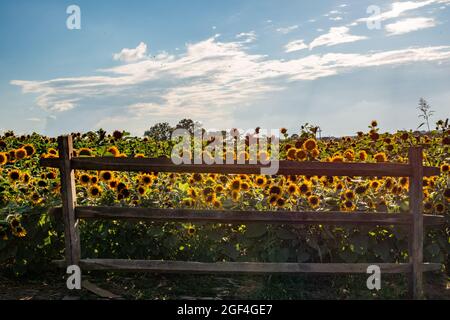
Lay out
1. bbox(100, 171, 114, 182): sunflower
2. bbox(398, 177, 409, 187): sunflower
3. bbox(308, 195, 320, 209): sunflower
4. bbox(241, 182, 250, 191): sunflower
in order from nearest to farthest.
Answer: bbox(308, 195, 320, 209): sunflower
bbox(241, 182, 250, 191): sunflower
bbox(398, 177, 409, 187): sunflower
bbox(100, 171, 114, 182): sunflower

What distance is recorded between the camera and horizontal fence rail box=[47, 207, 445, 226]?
18.2 ft

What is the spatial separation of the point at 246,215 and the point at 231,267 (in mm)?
562

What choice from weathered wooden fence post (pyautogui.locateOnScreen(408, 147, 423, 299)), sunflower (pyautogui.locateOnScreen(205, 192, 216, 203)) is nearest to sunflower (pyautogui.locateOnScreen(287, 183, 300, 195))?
sunflower (pyautogui.locateOnScreen(205, 192, 216, 203))

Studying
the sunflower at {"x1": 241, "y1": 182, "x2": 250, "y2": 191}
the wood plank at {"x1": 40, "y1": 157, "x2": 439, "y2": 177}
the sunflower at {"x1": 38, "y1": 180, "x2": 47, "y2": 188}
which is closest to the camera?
the wood plank at {"x1": 40, "y1": 157, "x2": 439, "y2": 177}

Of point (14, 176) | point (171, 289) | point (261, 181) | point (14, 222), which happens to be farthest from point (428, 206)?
point (14, 176)

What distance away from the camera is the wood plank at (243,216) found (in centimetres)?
555

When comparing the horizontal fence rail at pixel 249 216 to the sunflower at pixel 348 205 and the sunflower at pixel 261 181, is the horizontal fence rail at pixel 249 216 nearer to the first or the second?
the sunflower at pixel 348 205

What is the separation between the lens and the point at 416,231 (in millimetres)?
5727

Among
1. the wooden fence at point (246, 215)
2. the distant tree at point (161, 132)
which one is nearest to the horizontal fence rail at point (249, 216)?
the wooden fence at point (246, 215)

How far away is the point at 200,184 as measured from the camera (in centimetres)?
662

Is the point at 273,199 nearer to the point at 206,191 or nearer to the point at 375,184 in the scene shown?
the point at 206,191
